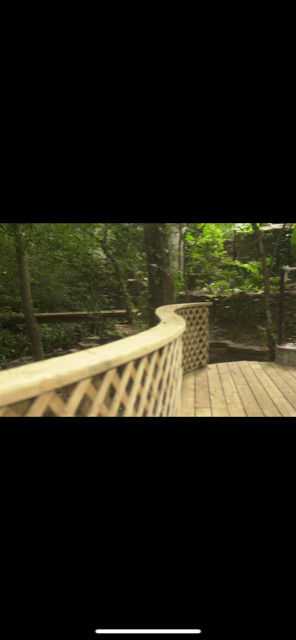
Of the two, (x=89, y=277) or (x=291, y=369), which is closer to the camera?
(x=291, y=369)

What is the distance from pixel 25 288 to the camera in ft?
13.6

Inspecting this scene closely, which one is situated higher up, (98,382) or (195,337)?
(98,382)

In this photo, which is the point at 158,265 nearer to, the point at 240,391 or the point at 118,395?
the point at 240,391

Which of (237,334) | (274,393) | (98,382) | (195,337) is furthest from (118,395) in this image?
(237,334)

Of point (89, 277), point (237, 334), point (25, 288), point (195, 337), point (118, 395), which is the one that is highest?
point (89, 277)

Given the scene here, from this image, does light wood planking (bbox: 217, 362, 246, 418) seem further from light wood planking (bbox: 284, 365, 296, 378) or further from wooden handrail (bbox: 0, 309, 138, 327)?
wooden handrail (bbox: 0, 309, 138, 327)

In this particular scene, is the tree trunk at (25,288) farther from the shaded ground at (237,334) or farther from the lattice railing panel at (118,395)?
the shaded ground at (237,334)

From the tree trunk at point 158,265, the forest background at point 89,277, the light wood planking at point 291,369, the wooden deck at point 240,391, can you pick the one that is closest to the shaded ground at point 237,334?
the forest background at point 89,277

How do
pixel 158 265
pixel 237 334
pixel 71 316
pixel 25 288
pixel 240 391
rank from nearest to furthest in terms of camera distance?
pixel 240 391 < pixel 158 265 < pixel 25 288 < pixel 71 316 < pixel 237 334

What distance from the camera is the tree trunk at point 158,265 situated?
3605mm

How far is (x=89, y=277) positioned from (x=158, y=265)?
2.22m

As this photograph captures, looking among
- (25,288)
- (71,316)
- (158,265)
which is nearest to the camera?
(158,265)

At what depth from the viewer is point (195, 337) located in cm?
315

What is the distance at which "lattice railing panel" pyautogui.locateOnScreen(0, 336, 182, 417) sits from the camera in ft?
2.63
